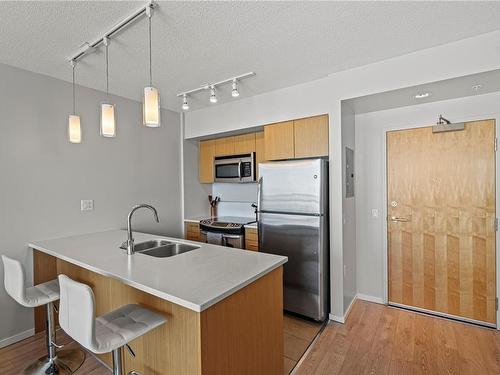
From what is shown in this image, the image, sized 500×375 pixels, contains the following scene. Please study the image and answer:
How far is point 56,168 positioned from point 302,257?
2.68 metres

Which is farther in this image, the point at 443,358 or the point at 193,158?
the point at 193,158

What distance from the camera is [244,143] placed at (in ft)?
11.9

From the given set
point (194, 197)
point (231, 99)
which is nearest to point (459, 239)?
point (231, 99)

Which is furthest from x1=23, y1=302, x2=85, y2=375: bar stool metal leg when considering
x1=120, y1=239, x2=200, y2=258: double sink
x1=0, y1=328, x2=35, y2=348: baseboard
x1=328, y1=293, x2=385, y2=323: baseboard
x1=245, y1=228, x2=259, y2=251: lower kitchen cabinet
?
x1=328, y1=293, x2=385, y2=323: baseboard

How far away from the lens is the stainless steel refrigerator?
259cm

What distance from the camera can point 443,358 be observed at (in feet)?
6.87

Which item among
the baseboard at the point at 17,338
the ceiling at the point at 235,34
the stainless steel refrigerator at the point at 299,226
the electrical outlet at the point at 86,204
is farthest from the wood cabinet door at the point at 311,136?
the baseboard at the point at 17,338

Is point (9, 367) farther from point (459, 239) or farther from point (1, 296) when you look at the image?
point (459, 239)

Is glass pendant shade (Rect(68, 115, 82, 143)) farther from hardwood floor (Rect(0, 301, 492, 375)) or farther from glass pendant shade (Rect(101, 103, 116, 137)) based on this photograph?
hardwood floor (Rect(0, 301, 492, 375))

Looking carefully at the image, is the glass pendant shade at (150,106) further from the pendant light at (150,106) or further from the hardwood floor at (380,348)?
the hardwood floor at (380,348)

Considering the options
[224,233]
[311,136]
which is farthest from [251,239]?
[311,136]

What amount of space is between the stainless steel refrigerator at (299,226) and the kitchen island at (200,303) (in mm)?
913

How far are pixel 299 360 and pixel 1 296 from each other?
268 centimetres

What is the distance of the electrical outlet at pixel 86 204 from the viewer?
2822 mm
